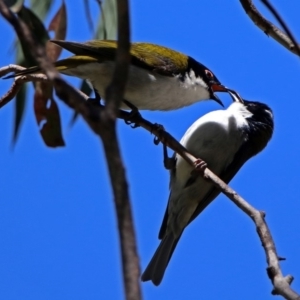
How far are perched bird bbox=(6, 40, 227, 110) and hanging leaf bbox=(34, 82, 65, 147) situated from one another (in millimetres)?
188

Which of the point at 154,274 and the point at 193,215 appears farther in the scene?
the point at 193,215

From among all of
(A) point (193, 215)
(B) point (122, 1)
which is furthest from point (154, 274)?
(B) point (122, 1)

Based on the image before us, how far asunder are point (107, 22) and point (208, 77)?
1348 mm

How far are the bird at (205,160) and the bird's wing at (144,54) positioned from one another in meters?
0.62

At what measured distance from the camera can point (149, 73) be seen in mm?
4613

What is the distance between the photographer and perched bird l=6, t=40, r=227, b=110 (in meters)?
4.21

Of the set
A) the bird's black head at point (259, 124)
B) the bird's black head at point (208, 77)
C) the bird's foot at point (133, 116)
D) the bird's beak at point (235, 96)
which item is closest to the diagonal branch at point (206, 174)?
the bird's foot at point (133, 116)

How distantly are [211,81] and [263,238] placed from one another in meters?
2.72

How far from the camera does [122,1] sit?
1419mm

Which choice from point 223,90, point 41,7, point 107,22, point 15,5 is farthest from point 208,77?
point 15,5

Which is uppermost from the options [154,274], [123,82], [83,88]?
[83,88]

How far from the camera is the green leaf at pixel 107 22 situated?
13.2 ft

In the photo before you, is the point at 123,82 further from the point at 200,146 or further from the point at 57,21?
the point at 200,146

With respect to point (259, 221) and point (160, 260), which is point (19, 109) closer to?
point (259, 221)
